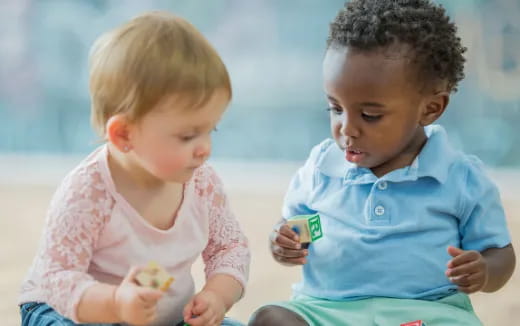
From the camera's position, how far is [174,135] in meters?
1.15

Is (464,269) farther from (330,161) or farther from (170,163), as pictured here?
(170,163)

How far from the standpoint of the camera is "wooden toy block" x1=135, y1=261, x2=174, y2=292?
3.45ft

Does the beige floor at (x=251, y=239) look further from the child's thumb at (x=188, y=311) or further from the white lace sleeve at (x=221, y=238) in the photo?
the child's thumb at (x=188, y=311)

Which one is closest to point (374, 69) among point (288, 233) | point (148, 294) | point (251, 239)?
point (288, 233)

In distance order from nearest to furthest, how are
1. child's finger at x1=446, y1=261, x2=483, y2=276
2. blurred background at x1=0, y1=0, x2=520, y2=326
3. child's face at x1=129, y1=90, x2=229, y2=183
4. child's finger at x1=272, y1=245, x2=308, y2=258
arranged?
child's face at x1=129, y1=90, x2=229, y2=183
child's finger at x1=446, y1=261, x2=483, y2=276
child's finger at x1=272, y1=245, x2=308, y2=258
blurred background at x1=0, y1=0, x2=520, y2=326

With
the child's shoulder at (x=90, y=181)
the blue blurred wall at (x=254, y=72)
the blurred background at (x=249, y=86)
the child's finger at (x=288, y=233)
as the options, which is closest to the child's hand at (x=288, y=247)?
the child's finger at (x=288, y=233)

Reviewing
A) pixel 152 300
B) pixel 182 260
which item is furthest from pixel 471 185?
pixel 152 300

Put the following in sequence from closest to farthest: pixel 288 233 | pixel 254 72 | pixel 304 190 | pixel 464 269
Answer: pixel 464 269, pixel 288 233, pixel 304 190, pixel 254 72

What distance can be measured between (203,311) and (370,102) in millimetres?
409

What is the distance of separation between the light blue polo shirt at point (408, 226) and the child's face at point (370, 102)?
0.20 feet

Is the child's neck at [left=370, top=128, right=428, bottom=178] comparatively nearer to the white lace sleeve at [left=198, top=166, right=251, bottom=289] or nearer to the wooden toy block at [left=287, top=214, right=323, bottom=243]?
the wooden toy block at [left=287, top=214, right=323, bottom=243]

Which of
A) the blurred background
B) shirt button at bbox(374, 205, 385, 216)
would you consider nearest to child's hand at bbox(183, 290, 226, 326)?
shirt button at bbox(374, 205, 385, 216)

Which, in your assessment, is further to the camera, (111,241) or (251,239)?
(251,239)

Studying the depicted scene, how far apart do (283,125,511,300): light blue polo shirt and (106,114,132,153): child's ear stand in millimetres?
410
